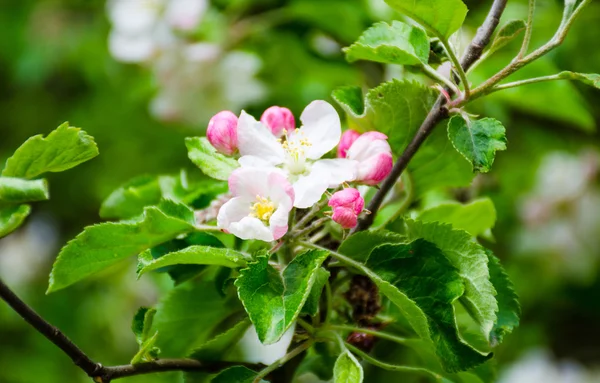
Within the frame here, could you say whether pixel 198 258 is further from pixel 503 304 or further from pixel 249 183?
pixel 503 304

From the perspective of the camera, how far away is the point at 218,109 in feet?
6.01

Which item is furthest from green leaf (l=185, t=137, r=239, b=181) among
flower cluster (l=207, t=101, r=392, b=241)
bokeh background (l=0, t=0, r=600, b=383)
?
bokeh background (l=0, t=0, r=600, b=383)

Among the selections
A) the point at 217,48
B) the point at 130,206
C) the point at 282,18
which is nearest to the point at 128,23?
the point at 217,48

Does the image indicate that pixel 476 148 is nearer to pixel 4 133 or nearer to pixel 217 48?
pixel 217 48

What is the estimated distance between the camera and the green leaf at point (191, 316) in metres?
0.91

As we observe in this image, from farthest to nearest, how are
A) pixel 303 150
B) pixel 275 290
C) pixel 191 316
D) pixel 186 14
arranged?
1. pixel 186 14
2. pixel 191 316
3. pixel 303 150
4. pixel 275 290

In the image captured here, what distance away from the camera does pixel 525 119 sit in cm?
220

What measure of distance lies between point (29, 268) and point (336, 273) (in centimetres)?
248

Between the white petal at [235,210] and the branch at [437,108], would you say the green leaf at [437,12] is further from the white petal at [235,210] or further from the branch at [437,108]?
the white petal at [235,210]

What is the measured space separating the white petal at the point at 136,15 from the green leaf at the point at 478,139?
123 centimetres

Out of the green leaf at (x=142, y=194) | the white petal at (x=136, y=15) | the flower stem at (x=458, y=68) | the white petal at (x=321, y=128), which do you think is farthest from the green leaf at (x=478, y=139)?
the white petal at (x=136, y=15)

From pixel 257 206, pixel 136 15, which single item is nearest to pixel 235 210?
pixel 257 206

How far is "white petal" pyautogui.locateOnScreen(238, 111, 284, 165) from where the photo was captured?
0.78 meters

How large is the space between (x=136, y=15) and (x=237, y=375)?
1256mm
